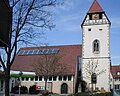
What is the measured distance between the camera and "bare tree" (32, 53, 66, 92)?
167ft

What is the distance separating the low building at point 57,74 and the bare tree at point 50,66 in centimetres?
56

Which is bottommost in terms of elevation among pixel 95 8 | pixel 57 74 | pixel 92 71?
pixel 57 74

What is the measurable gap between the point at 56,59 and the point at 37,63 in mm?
5433

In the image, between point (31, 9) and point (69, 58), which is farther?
point (69, 58)

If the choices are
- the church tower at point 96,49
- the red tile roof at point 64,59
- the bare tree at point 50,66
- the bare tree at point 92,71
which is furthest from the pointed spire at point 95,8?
the bare tree at point 50,66

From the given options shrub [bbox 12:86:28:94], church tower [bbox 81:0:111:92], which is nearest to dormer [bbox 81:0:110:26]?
church tower [bbox 81:0:111:92]

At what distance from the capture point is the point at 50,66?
5069cm

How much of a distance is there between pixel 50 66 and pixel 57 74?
2.86 meters

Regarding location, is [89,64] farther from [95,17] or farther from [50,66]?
[95,17]

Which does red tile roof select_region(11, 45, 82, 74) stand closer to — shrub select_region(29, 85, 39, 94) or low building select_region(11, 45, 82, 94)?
low building select_region(11, 45, 82, 94)

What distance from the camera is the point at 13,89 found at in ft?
173

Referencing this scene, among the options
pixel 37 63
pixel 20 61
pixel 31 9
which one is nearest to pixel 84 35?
pixel 37 63

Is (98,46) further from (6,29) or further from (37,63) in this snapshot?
(6,29)

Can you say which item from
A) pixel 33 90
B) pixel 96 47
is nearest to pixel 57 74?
pixel 33 90
